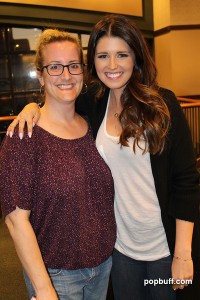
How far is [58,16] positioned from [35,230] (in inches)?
266

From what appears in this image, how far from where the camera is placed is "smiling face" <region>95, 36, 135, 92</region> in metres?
1.63

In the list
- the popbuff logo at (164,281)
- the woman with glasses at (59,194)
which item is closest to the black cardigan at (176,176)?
the popbuff logo at (164,281)

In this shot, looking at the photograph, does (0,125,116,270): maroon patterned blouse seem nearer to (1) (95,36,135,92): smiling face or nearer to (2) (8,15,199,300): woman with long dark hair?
(2) (8,15,199,300): woman with long dark hair

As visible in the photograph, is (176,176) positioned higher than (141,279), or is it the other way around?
(176,176)

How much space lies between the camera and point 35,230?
1469 millimetres

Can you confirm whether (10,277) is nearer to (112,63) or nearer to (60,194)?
(60,194)

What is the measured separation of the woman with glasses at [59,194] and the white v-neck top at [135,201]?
59 millimetres

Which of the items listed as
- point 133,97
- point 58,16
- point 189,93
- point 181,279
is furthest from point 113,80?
point 189,93

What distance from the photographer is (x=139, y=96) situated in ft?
5.49

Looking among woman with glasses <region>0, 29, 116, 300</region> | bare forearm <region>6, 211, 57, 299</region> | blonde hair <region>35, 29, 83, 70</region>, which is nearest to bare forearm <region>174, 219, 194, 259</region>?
woman with glasses <region>0, 29, 116, 300</region>

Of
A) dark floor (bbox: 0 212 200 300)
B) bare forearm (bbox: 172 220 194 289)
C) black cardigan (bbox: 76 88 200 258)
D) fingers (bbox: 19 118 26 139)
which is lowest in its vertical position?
dark floor (bbox: 0 212 200 300)

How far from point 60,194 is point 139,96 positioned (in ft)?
2.27

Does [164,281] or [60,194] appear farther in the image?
[164,281]

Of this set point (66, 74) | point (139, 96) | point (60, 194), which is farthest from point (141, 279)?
point (66, 74)
